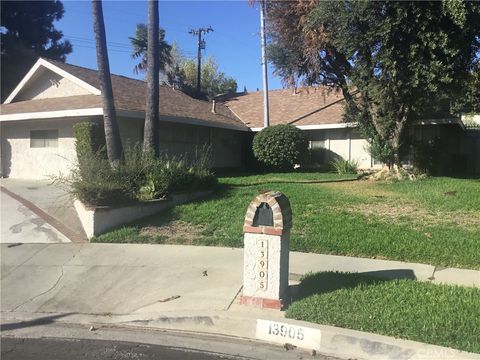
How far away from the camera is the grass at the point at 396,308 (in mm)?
4840

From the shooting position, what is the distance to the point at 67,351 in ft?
17.2

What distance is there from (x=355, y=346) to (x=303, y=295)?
4.23 ft

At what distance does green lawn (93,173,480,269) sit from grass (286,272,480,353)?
1494 mm

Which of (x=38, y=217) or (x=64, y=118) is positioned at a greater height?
(x=64, y=118)

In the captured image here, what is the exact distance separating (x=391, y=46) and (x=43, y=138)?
12249 millimetres

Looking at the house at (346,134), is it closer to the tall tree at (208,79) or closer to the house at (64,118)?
the house at (64,118)

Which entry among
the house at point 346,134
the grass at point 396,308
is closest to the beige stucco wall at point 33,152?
the house at point 346,134

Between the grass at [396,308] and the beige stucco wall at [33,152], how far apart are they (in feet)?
41.9

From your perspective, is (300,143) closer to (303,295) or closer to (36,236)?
(36,236)

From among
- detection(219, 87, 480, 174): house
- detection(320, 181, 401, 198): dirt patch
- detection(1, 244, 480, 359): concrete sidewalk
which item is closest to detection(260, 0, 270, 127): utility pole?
detection(219, 87, 480, 174): house

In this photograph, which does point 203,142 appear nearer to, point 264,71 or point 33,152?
point 264,71

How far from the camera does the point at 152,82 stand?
43.8ft

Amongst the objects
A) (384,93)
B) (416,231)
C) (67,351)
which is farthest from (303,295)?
(384,93)

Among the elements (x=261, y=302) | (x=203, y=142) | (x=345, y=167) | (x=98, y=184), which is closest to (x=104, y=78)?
(x=98, y=184)
